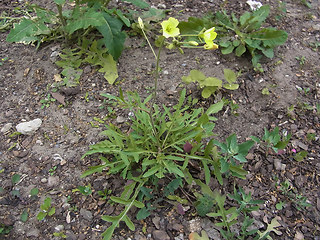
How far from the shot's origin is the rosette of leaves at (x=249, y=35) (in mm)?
3195

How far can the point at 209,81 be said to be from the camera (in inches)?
112

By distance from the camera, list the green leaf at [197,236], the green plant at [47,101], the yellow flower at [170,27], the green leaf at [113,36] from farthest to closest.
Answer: the green leaf at [113,36], the green plant at [47,101], the green leaf at [197,236], the yellow flower at [170,27]

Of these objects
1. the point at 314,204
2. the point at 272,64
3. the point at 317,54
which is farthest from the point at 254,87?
the point at 314,204

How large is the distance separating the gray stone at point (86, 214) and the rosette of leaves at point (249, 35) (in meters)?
2.09

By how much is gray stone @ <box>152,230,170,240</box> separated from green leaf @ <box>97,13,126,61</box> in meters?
1.72

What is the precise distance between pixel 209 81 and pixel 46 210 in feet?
5.84

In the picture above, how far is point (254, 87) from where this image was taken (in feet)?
9.98

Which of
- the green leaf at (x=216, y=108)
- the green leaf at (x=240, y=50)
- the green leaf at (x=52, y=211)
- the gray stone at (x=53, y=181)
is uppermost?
the green leaf at (x=240, y=50)

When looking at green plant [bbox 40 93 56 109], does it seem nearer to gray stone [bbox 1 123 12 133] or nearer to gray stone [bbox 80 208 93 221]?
gray stone [bbox 1 123 12 133]

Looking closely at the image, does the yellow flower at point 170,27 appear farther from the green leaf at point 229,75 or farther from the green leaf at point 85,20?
the green leaf at point 229,75

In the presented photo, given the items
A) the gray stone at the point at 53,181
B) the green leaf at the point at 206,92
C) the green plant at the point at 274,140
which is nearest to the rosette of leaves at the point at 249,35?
the green leaf at the point at 206,92

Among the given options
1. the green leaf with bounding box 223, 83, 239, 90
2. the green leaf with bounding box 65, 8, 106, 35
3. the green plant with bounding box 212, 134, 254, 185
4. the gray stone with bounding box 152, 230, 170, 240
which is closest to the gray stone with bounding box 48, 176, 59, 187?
the gray stone with bounding box 152, 230, 170, 240

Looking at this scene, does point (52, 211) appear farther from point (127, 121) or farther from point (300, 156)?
point (300, 156)

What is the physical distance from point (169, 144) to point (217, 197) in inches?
20.8
